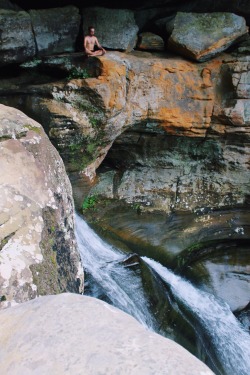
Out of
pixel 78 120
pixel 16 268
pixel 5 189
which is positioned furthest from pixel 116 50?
pixel 16 268

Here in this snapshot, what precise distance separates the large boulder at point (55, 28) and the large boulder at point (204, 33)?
1.90 metres

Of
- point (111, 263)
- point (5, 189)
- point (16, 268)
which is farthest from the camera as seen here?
point (111, 263)

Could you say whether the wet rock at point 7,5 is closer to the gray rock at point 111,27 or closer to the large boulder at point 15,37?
the large boulder at point 15,37

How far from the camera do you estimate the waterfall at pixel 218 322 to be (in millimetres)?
6051

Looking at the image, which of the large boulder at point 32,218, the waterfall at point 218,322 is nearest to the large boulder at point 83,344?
the large boulder at point 32,218

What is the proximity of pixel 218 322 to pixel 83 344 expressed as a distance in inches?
225

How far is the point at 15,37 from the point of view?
23.4 feet

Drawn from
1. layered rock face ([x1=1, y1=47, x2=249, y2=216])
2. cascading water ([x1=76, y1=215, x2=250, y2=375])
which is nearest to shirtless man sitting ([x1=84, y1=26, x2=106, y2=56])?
layered rock face ([x1=1, y1=47, x2=249, y2=216])

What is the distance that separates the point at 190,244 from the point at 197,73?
3.43 m

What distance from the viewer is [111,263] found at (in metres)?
6.34

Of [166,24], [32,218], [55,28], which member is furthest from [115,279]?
[166,24]

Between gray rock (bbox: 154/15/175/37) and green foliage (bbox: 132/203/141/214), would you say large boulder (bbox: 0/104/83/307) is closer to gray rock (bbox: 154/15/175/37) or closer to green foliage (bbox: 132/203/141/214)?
green foliage (bbox: 132/203/141/214)

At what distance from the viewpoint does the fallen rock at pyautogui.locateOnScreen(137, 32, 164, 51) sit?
26.8 feet

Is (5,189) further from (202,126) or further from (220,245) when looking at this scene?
(220,245)
